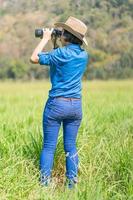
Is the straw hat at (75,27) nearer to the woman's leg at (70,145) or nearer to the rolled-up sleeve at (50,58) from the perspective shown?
the rolled-up sleeve at (50,58)

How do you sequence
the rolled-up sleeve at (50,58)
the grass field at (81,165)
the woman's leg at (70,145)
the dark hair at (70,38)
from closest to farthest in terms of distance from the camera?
the grass field at (81,165) < the rolled-up sleeve at (50,58) < the dark hair at (70,38) < the woman's leg at (70,145)

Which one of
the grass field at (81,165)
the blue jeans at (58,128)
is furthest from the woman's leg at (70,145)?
the grass field at (81,165)

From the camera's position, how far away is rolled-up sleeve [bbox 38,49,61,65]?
467 centimetres

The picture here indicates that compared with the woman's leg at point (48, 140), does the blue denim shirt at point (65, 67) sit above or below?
above

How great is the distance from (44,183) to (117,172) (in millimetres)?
700

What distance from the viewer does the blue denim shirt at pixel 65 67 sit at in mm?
4688

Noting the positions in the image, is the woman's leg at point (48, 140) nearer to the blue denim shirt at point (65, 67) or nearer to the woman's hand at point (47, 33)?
the blue denim shirt at point (65, 67)

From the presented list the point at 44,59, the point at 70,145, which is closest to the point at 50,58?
the point at 44,59

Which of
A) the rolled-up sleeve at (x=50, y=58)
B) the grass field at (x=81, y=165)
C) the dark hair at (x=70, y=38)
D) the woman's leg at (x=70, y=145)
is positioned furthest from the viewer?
the woman's leg at (x=70, y=145)

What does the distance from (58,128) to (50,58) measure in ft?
2.14

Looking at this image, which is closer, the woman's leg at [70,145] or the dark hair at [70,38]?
the dark hair at [70,38]

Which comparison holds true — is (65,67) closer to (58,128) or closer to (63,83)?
(63,83)

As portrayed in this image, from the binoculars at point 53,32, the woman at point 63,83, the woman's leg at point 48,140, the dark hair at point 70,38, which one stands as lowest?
the woman's leg at point 48,140

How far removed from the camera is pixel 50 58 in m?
4.67
